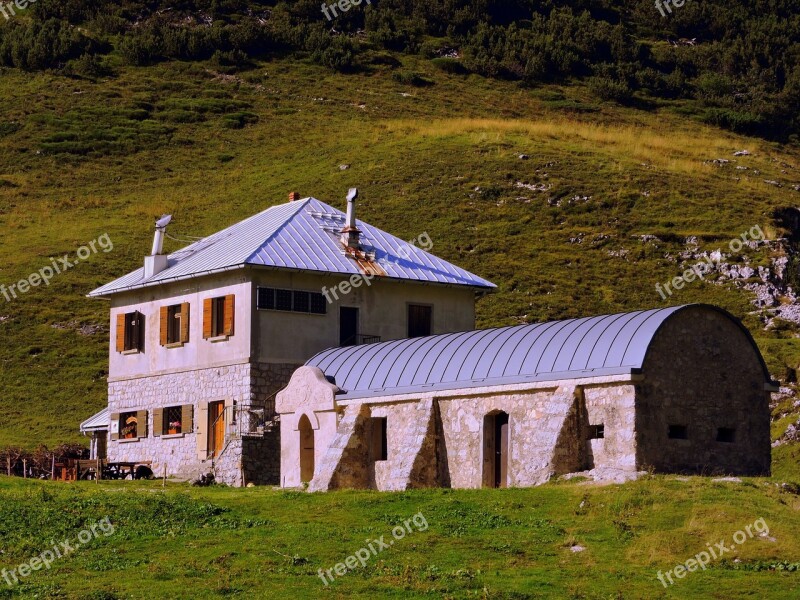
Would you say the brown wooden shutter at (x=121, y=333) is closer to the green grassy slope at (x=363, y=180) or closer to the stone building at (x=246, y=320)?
the stone building at (x=246, y=320)

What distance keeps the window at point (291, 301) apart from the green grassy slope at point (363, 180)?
15.2 metres

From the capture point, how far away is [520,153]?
83.9m

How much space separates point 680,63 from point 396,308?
82714 mm

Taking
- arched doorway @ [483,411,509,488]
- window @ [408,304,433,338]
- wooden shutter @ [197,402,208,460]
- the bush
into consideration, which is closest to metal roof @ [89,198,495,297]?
window @ [408,304,433,338]

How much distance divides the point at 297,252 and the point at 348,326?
107 inches

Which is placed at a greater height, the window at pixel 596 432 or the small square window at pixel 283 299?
the small square window at pixel 283 299

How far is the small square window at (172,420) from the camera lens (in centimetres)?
4425

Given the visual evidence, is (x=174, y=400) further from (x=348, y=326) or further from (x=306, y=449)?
(x=306, y=449)

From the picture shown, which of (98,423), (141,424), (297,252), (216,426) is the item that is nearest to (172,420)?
(141,424)

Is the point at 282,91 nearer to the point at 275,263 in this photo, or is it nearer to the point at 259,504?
the point at 275,263

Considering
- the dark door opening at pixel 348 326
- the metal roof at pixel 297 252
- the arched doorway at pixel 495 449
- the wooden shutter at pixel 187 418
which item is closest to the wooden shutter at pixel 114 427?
the wooden shutter at pixel 187 418

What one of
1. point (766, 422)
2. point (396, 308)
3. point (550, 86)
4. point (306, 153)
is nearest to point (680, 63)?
point (550, 86)

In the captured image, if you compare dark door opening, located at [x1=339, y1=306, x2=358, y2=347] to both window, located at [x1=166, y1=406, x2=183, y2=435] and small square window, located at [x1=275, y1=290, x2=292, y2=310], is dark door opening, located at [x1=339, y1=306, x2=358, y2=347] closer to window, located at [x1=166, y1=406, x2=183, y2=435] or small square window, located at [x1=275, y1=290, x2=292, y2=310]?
small square window, located at [x1=275, y1=290, x2=292, y2=310]

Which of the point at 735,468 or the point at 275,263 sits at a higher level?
the point at 275,263
